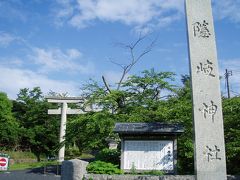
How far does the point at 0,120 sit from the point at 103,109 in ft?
Answer: 66.1

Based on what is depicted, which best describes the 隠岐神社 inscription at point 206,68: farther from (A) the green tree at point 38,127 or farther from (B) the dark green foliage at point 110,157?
(A) the green tree at point 38,127

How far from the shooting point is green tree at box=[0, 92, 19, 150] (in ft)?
117

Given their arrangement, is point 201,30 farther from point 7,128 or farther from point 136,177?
point 7,128

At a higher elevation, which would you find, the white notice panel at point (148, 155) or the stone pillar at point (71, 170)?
the white notice panel at point (148, 155)

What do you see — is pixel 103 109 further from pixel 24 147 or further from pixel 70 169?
pixel 24 147

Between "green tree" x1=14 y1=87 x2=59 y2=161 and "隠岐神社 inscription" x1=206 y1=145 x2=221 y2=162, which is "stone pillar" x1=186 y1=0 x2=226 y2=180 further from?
"green tree" x1=14 y1=87 x2=59 y2=161

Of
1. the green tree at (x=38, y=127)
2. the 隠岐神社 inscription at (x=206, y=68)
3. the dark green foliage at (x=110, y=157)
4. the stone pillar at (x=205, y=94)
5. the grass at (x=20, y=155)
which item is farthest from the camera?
the green tree at (x=38, y=127)

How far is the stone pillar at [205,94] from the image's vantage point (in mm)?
8047

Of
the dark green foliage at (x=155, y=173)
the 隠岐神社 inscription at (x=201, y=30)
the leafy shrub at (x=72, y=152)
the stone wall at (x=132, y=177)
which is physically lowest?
the stone wall at (x=132, y=177)

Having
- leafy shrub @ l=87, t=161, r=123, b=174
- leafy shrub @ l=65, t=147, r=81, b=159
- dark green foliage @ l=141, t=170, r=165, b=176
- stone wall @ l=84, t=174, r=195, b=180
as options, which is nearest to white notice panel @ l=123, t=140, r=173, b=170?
dark green foliage @ l=141, t=170, r=165, b=176

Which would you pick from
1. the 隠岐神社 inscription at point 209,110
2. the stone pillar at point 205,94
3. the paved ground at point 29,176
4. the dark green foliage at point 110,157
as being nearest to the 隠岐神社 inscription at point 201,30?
the stone pillar at point 205,94

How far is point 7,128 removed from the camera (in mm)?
35656

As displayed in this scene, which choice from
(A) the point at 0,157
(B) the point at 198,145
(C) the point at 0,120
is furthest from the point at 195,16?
(C) the point at 0,120

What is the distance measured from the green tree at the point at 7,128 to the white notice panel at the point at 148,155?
2509 cm
